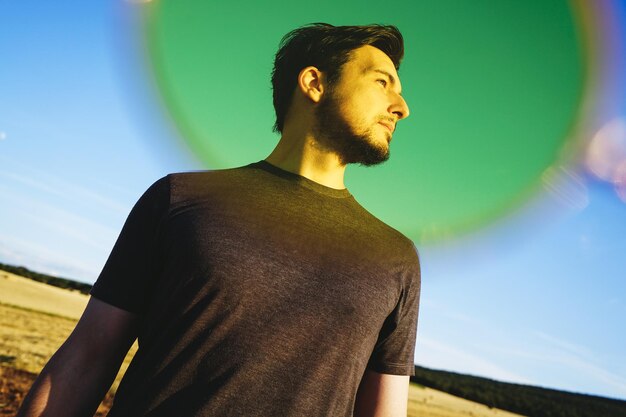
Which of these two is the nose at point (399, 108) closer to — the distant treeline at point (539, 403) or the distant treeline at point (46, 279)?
the distant treeline at point (539, 403)

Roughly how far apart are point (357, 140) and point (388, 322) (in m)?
1.01

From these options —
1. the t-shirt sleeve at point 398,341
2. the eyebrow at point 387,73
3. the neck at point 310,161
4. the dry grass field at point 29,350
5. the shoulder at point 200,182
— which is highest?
the eyebrow at point 387,73

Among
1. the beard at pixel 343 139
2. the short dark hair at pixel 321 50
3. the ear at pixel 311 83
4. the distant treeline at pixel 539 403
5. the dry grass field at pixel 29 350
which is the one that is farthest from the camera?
the distant treeline at pixel 539 403

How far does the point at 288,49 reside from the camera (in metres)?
3.28

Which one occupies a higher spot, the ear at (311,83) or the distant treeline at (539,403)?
the distant treeline at (539,403)

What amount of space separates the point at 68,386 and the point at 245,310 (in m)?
0.76

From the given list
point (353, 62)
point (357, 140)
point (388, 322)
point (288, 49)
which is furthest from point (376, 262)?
point (288, 49)

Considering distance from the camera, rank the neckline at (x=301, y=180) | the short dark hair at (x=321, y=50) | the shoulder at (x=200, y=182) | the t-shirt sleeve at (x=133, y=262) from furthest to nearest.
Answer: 1. the short dark hair at (x=321, y=50)
2. the neckline at (x=301, y=180)
3. the shoulder at (x=200, y=182)
4. the t-shirt sleeve at (x=133, y=262)

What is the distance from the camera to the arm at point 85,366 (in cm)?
180

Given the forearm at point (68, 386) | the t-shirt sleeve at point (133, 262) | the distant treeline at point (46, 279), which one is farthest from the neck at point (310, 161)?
the distant treeline at point (46, 279)

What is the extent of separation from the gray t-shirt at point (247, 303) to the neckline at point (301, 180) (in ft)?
0.62

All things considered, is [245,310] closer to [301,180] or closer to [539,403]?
[301,180]

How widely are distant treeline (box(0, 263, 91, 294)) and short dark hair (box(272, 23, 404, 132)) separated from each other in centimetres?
6838

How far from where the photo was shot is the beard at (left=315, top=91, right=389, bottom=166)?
2586 millimetres
